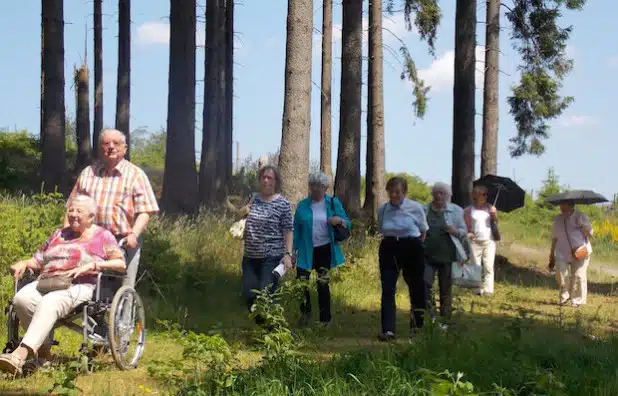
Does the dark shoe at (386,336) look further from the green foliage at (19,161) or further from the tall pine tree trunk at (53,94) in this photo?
the green foliage at (19,161)

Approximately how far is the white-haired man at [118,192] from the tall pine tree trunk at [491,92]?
17281 millimetres

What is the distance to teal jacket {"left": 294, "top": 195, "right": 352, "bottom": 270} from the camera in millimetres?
10305

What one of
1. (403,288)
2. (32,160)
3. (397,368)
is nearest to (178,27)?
(403,288)

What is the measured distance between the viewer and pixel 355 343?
9656 mm

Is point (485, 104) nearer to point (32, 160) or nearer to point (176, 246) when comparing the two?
point (176, 246)

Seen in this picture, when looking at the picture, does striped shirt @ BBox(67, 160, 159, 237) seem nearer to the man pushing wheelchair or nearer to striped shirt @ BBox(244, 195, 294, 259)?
the man pushing wheelchair

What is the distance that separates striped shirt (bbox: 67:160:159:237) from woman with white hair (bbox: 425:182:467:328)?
3.93m

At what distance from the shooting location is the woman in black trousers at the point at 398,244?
32.3 ft

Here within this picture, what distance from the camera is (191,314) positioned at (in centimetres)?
1123

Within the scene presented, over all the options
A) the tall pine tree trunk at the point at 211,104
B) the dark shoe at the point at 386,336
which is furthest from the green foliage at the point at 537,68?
the dark shoe at the point at 386,336

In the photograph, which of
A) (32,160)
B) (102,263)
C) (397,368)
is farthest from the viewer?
(32,160)

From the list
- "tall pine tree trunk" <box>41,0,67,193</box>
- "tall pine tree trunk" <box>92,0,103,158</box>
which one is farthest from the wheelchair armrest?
"tall pine tree trunk" <box>92,0,103,158</box>

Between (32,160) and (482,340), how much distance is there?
30.7 metres

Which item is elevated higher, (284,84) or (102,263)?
(284,84)
